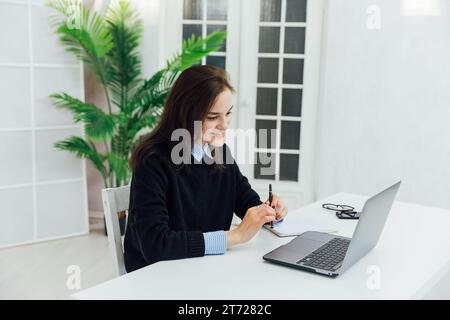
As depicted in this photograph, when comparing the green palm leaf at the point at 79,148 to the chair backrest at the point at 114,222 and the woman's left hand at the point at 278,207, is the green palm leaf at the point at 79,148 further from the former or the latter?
the woman's left hand at the point at 278,207

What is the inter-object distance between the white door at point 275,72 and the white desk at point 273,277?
97.1 inches

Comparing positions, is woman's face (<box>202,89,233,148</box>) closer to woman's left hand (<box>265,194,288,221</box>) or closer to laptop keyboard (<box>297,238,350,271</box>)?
woman's left hand (<box>265,194,288,221</box>)

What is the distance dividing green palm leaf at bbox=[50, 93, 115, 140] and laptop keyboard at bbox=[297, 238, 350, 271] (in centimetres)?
A: 241

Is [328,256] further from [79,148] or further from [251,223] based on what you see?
[79,148]

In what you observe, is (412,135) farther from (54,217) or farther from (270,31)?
(54,217)

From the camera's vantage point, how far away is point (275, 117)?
14.1ft

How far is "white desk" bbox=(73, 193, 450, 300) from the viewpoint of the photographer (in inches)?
52.6

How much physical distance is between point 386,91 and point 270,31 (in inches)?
38.5

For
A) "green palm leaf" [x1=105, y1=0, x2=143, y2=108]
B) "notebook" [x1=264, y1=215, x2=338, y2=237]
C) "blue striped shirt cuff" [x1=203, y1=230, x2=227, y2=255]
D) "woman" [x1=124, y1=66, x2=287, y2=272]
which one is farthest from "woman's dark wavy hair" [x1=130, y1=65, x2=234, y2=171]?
"green palm leaf" [x1=105, y1=0, x2=143, y2=108]

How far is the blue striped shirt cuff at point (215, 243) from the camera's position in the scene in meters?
1.61

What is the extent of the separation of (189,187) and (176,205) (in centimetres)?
9

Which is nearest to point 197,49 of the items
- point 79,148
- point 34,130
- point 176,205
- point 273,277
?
point 79,148

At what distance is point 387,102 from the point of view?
3924 millimetres

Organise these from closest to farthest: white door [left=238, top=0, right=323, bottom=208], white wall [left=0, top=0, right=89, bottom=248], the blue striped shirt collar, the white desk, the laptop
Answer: the white desk → the laptop → the blue striped shirt collar → white wall [left=0, top=0, right=89, bottom=248] → white door [left=238, top=0, right=323, bottom=208]
